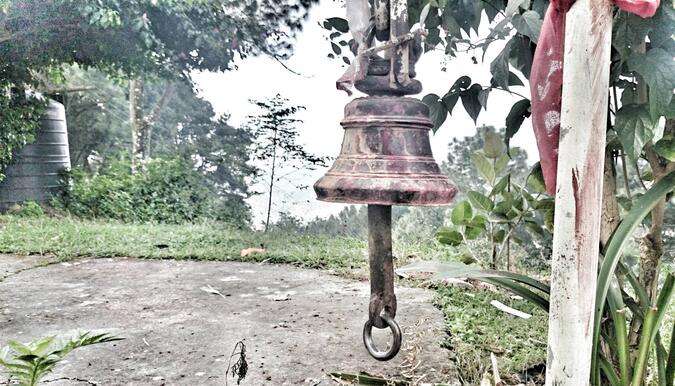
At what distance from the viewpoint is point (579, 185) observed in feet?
2.03

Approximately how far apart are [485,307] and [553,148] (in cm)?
131

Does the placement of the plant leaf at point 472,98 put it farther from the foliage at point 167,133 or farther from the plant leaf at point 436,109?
the foliage at point 167,133

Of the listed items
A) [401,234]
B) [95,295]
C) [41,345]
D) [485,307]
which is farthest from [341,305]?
[401,234]

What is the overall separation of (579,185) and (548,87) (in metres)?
0.18

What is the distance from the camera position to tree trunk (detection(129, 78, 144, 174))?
607cm

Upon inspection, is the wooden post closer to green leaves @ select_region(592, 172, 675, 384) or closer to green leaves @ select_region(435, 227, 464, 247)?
green leaves @ select_region(592, 172, 675, 384)

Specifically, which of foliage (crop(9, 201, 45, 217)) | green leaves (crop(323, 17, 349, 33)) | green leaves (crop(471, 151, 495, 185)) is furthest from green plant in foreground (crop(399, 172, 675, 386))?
foliage (crop(9, 201, 45, 217))

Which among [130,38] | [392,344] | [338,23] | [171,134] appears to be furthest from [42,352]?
[171,134]

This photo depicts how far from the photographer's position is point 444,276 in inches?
36.4

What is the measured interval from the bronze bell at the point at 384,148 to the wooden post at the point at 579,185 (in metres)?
0.31

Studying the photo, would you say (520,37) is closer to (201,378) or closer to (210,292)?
(201,378)

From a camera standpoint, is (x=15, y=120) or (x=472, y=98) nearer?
(x=472, y=98)

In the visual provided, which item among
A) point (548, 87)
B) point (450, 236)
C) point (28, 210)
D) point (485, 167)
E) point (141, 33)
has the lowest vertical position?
point (28, 210)

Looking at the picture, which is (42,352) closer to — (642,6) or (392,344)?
(392,344)
